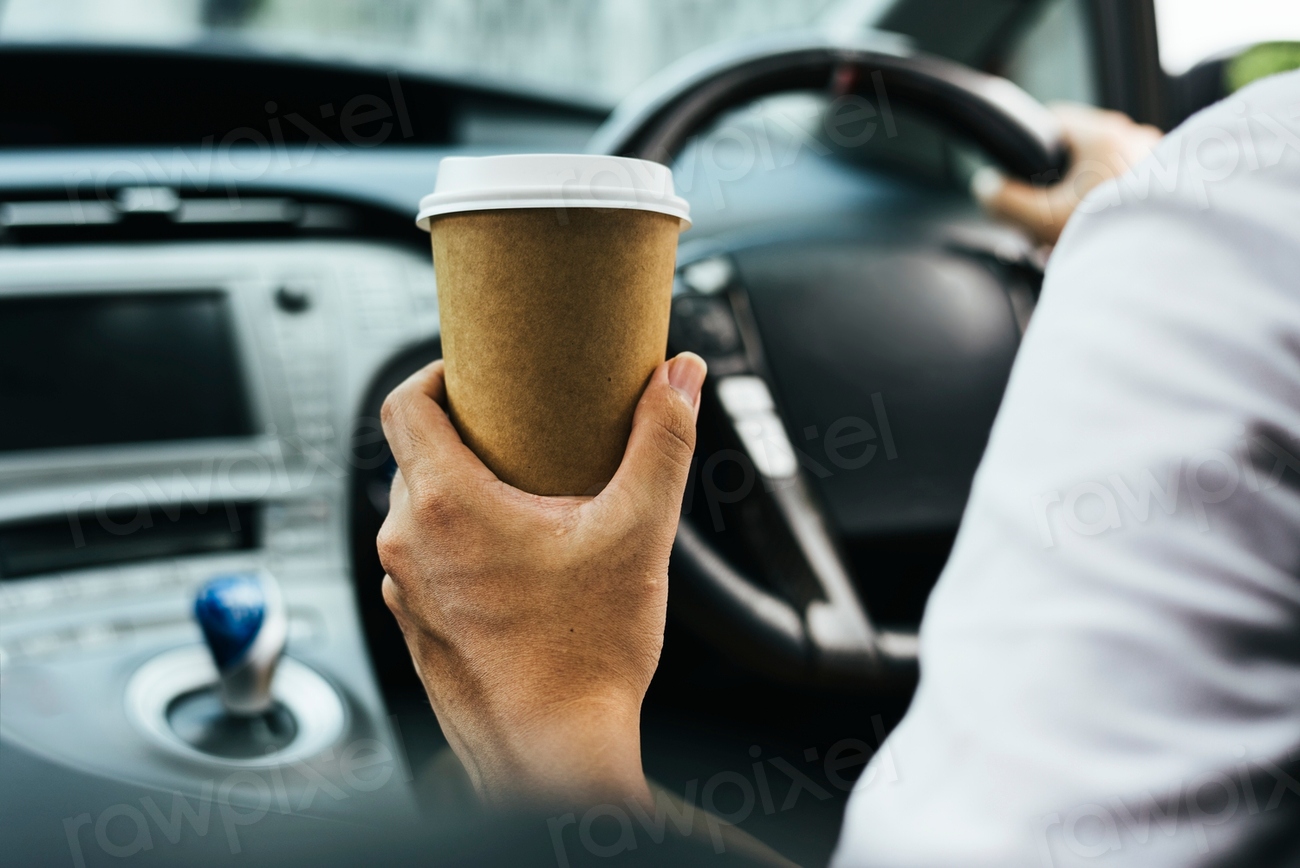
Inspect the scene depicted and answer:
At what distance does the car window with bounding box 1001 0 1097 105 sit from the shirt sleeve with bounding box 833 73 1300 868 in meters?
1.29

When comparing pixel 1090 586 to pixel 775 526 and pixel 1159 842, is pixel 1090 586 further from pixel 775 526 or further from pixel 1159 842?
pixel 775 526

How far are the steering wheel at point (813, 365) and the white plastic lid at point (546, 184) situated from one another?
508 mm

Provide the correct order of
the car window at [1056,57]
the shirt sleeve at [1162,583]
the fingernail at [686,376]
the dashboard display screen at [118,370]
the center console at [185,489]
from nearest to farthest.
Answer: the shirt sleeve at [1162,583], the fingernail at [686,376], the center console at [185,489], the dashboard display screen at [118,370], the car window at [1056,57]

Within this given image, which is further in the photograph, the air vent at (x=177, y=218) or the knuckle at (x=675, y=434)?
the air vent at (x=177, y=218)

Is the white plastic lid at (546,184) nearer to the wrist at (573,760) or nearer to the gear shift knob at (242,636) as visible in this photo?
the wrist at (573,760)

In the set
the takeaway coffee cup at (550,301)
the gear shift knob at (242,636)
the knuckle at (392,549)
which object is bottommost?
the gear shift knob at (242,636)

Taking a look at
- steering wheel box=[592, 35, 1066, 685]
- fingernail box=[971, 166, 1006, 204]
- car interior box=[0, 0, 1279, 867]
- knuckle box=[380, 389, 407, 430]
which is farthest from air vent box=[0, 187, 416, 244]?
knuckle box=[380, 389, 407, 430]

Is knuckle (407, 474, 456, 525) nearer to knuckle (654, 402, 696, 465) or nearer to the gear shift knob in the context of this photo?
knuckle (654, 402, 696, 465)

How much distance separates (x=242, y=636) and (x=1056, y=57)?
4.75 feet

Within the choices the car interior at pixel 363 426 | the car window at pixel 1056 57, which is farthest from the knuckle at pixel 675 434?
the car window at pixel 1056 57

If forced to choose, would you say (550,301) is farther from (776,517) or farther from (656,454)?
(776,517)

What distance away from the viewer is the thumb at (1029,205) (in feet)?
3.73

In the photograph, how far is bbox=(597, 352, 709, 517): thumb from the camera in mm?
493

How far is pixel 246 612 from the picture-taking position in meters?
1.02
